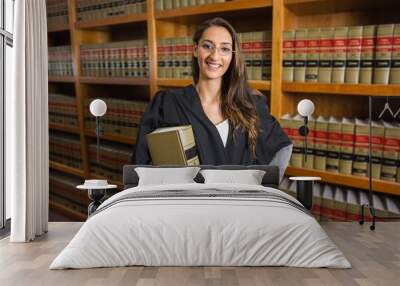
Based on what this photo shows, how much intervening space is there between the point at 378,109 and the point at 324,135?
419 millimetres

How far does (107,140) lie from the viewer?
203 inches

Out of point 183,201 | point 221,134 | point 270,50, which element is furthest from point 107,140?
point 183,201

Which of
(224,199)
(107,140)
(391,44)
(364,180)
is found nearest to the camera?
(224,199)

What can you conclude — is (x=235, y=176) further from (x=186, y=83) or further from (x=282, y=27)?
(x=282, y=27)

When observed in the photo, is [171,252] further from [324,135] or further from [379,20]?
[379,20]

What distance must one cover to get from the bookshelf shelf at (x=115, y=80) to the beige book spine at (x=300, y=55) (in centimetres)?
129

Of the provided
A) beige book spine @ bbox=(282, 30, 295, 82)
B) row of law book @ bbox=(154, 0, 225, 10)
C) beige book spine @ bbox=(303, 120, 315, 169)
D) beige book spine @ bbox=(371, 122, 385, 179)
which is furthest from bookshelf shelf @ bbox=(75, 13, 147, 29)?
beige book spine @ bbox=(371, 122, 385, 179)

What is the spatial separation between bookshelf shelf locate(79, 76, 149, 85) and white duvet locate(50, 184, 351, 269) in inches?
75.5

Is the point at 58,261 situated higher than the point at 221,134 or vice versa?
the point at 221,134

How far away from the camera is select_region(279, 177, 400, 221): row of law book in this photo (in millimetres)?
3688

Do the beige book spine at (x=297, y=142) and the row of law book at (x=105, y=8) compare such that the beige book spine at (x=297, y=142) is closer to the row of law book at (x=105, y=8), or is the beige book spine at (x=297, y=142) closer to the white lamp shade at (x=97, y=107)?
the white lamp shade at (x=97, y=107)

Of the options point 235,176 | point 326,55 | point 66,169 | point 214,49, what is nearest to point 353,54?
point 326,55

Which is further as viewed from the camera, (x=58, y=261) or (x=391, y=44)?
(x=391, y=44)

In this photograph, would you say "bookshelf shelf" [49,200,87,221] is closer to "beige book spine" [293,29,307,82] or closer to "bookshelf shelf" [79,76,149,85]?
"bookshelf shelf" [79,76,149,85]
